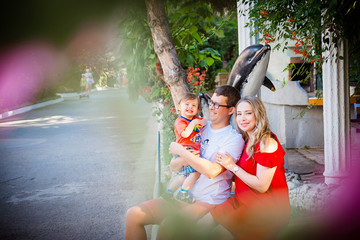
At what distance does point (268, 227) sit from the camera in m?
2.06

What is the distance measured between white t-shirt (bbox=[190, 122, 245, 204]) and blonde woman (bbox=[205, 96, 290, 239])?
14cm

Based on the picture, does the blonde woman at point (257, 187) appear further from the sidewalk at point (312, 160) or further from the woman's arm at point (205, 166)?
the sidewalk at point (312, 160)

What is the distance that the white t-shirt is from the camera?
2.41 metres

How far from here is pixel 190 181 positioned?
8.42 feet

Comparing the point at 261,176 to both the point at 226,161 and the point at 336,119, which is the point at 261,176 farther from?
the point at 336,119

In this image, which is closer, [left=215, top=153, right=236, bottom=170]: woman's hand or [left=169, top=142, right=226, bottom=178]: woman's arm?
[left=215, top=153, right=236, bottom=170]: woman's hand

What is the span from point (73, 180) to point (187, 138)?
12.4 ft

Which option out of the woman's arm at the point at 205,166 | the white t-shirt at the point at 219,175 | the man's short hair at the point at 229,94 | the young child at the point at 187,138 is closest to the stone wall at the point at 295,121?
the young child at the point at 187,138

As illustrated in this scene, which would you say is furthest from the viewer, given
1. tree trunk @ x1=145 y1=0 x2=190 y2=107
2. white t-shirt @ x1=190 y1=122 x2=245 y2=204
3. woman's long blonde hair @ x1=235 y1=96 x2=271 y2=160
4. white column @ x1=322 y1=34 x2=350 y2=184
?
tree trunk @ x1=145 y1=0 x2=190 y2=107

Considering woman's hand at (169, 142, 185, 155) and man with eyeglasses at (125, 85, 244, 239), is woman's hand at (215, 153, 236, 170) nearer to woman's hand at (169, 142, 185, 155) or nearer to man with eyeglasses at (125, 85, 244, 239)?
man with eyeglasses at (125, 85, 244, 239)

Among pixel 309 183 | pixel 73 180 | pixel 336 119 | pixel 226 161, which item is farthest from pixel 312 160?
pixel 73 180

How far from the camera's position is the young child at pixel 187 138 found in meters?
2.56

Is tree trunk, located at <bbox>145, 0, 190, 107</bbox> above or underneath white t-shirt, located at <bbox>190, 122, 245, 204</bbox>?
above

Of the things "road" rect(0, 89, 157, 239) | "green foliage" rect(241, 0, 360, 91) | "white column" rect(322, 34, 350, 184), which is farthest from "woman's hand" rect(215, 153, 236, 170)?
"road" rect(0, 89, 157, 239)
